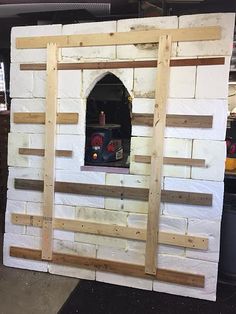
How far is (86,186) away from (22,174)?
523 millimetres

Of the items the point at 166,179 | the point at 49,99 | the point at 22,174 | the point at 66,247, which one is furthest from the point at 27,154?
the point at 166,179

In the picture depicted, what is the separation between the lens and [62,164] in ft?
7.71

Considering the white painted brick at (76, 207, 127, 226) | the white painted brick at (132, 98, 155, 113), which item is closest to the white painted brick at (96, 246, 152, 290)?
the white painted brick at (76, 207, 127, 226)

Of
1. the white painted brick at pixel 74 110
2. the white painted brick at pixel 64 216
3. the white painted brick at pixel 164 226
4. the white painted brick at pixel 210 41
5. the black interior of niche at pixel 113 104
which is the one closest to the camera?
the white painted brick at pixel 210 41

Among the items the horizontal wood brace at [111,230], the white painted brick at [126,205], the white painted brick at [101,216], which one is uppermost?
the white painted brick at [126,205]

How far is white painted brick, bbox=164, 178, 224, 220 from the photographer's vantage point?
6.80 feet

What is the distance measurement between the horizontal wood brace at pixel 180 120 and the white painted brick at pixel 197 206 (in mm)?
363

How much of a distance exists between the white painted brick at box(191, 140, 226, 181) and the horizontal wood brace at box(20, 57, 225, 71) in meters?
0.50

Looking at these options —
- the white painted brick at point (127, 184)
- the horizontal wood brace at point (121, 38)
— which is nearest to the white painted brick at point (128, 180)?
the white painted brick at point (127, 184)

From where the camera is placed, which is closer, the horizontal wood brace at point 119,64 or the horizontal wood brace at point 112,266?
the horizontal wood brace at point 119,64

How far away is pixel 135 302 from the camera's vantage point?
2107 mm

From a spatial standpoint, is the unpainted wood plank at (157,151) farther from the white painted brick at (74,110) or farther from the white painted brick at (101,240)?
the white painted brick at (74,110)

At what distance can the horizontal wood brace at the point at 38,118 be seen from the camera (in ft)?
7.47

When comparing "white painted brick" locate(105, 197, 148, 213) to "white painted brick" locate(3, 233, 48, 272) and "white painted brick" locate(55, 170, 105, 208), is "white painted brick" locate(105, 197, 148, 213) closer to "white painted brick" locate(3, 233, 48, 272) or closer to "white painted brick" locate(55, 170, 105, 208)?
"white painted brick" locate(55, 170, 105, 208)
